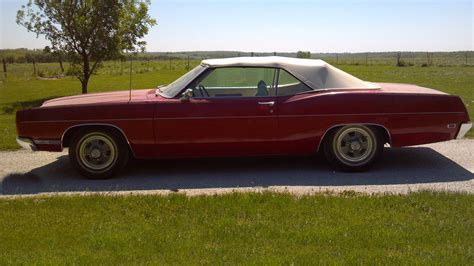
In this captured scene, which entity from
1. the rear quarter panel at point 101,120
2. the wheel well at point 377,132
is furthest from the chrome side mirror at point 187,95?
the wheel well at point 377,132

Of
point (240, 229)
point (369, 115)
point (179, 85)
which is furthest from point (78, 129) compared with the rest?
point (369, 115)

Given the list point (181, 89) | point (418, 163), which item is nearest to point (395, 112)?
point (418, 163)

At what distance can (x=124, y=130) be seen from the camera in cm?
574

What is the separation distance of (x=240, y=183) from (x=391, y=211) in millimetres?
1799

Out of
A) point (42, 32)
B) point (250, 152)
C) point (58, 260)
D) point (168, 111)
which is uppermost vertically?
point (42, 32)

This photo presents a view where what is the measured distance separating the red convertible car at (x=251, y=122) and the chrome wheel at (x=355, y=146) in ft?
0.04

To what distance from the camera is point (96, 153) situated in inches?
231

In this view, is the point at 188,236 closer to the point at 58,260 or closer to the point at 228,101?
the point at 58,260

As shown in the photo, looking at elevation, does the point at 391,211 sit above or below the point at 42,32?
below

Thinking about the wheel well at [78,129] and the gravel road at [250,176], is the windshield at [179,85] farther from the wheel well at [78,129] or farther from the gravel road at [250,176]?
the gravel road at [250,176]

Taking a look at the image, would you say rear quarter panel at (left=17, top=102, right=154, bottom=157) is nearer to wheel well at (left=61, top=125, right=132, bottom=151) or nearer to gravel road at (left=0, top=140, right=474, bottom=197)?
wheel well at (left=61, top=125, right=132, bottom=151)

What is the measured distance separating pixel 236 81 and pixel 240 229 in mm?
2761

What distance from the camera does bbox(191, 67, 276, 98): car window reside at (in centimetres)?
595

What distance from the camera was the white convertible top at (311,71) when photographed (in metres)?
6.01
